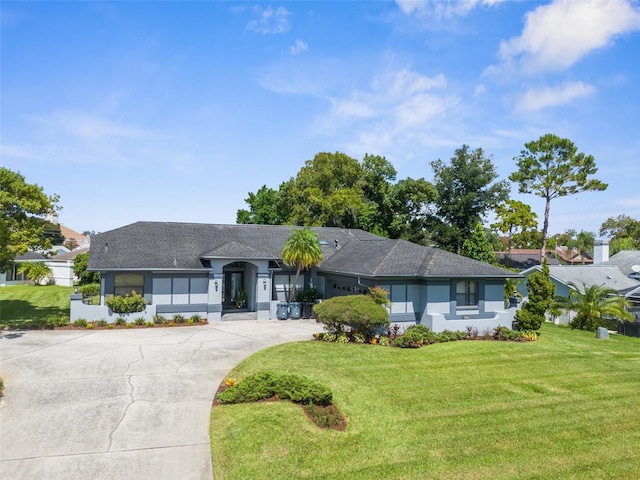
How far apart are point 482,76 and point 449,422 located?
51.5 feet

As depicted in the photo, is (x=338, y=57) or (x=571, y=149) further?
(x=571, y=149)

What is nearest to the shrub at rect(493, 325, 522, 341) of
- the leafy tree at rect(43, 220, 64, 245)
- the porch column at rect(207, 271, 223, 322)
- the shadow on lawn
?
the porch column at rect(207, 271, 223, 322)

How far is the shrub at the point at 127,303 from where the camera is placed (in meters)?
22.0

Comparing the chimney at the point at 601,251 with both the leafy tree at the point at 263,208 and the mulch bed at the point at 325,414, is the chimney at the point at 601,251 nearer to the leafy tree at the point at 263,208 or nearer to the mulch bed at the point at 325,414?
the leafy tree at the point at 263,208

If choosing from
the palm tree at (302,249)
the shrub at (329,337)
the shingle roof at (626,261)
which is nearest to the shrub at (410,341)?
the shrub at (329,337)

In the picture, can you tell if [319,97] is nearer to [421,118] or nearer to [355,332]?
[421,118]

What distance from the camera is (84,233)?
117m

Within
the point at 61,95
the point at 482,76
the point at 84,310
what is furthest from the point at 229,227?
the point at 482,76

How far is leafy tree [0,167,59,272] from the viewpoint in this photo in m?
19.4

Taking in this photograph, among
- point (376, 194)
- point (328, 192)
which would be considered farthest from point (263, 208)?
point (376, 194)

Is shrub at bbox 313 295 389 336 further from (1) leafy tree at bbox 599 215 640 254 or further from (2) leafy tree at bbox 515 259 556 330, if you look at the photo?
(1) leafy tree at bbox 599 215 640 254

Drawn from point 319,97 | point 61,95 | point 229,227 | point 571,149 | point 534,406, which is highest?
point 571,149

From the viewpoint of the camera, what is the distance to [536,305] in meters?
20.8

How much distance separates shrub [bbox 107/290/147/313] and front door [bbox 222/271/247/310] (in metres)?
5.55
